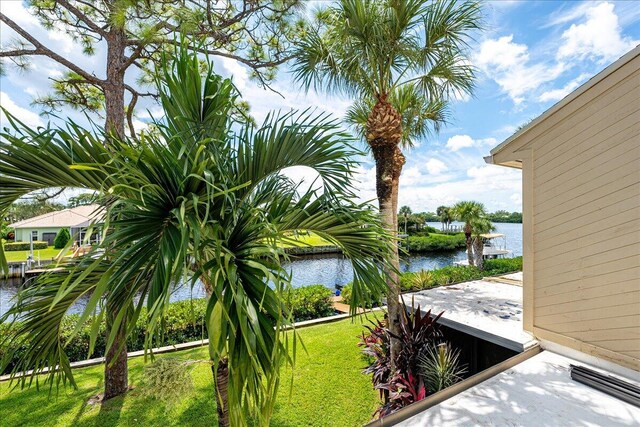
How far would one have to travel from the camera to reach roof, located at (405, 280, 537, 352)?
3.93 meters

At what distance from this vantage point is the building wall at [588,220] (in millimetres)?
3047

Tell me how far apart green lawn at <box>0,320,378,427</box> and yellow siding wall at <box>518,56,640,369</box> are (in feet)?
8.94

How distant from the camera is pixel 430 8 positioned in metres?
3.98

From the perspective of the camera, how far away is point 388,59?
425 centimetres

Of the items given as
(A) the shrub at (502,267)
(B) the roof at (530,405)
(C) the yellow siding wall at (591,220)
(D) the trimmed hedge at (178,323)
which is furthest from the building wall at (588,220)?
(A) the shrub at (502,267)

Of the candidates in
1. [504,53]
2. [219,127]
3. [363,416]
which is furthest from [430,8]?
[363,416]

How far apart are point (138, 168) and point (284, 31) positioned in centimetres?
496

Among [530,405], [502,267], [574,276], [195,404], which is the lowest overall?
[195,404]

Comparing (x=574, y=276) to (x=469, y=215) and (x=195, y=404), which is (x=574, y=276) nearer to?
(x=195, y=404)

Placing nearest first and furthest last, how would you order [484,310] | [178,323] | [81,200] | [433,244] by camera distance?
1. [81,200]
2. [484,310]
3. [178,323]
4. [433,244]

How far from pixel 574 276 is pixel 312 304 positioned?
240 inches

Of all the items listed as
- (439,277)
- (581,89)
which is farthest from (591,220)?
(439,277)

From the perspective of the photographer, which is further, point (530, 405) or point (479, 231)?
point (479, 231)

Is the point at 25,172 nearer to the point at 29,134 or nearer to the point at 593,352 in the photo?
the point at 29,134
